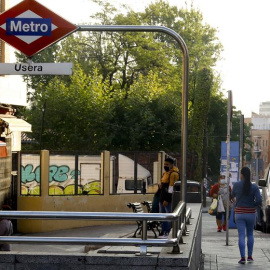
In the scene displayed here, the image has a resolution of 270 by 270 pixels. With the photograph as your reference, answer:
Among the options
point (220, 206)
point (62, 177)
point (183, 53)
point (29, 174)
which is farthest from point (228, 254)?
point (62, 177)

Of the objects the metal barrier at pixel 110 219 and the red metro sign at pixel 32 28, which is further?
the red metro sign at pixel 32 28

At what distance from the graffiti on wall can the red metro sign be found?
16.9 m

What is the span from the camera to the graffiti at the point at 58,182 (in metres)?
26.7

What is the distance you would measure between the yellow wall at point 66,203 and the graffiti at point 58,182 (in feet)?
0.52

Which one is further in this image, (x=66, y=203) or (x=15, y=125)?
(x=66, y=203)

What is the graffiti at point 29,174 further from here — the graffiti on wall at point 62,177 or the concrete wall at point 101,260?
the concrete wall at point 101,260

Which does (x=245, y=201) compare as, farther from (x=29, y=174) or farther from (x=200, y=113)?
(x=200, y=113)

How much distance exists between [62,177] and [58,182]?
19 centimetres

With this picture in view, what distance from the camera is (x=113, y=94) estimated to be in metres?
63.3

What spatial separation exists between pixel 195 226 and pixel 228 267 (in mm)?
2309

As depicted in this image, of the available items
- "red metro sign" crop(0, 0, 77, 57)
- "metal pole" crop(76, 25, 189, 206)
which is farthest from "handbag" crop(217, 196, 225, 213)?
"red metro sign" crop(0, 0, 77, 57)

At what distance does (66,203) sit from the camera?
27422 mm

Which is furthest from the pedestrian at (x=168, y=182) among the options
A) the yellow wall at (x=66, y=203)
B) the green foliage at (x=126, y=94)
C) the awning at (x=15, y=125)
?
the green foliage at (x=126, y=94)

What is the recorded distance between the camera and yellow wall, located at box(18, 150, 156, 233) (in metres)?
26.8
